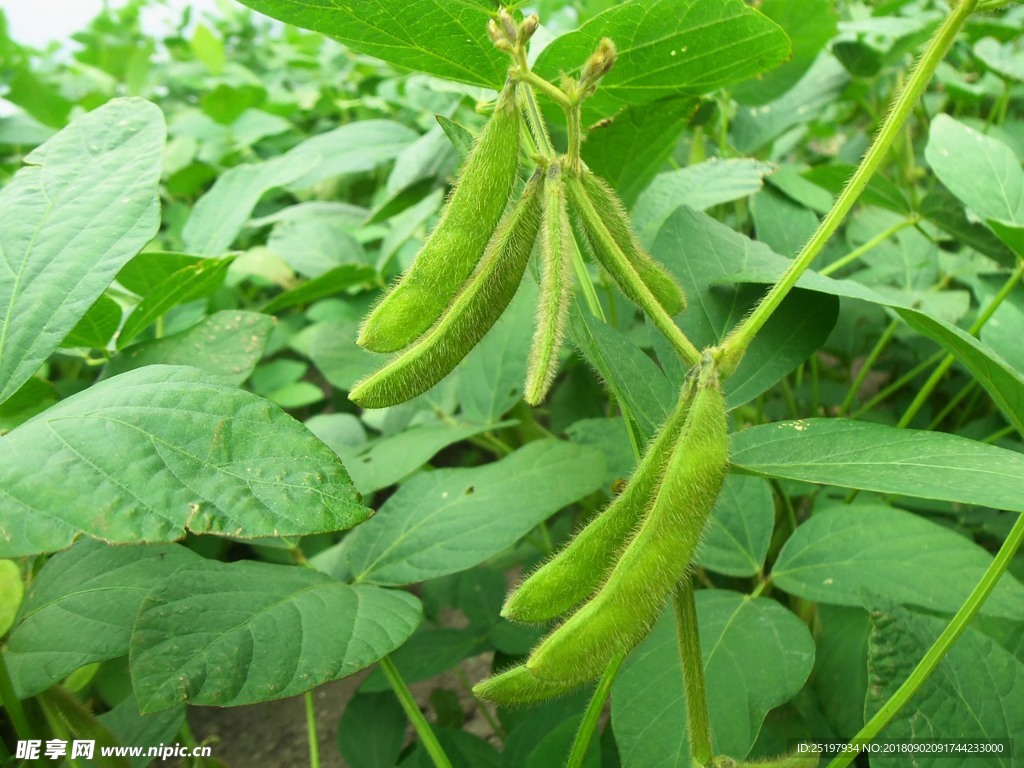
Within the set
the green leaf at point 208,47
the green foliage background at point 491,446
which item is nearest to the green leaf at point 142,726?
the green foliage background at point 491,446

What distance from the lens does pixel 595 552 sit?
0.78m

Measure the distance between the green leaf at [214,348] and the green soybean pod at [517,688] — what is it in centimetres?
61

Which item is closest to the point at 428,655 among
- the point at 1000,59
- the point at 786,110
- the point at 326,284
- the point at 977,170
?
the point at 326,284

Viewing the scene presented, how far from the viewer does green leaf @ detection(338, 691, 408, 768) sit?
1.24 metres

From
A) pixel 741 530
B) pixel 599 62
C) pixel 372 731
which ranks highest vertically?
pixel 599 62

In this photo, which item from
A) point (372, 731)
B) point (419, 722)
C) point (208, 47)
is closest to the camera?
point (419, 722)

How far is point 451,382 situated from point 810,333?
783mm

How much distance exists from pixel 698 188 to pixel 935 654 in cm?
80

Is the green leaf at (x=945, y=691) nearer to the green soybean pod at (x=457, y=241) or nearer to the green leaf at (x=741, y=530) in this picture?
the green leaf at (x=741, y=530)

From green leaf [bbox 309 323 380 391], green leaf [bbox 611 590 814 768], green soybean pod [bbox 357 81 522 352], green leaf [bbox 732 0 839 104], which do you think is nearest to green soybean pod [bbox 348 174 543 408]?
green soybean pod [bbox 357 81 522 352]

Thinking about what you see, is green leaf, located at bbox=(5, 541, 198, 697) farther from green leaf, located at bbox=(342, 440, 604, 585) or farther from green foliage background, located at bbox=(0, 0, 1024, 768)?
green leaf, located at bbox=(342, 440, 604, 585)

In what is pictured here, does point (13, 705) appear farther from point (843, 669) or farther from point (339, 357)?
point (843, 669)

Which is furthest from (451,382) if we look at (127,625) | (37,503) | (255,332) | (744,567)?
(37,503)

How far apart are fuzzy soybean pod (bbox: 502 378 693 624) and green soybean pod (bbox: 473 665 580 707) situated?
0.05 meters
